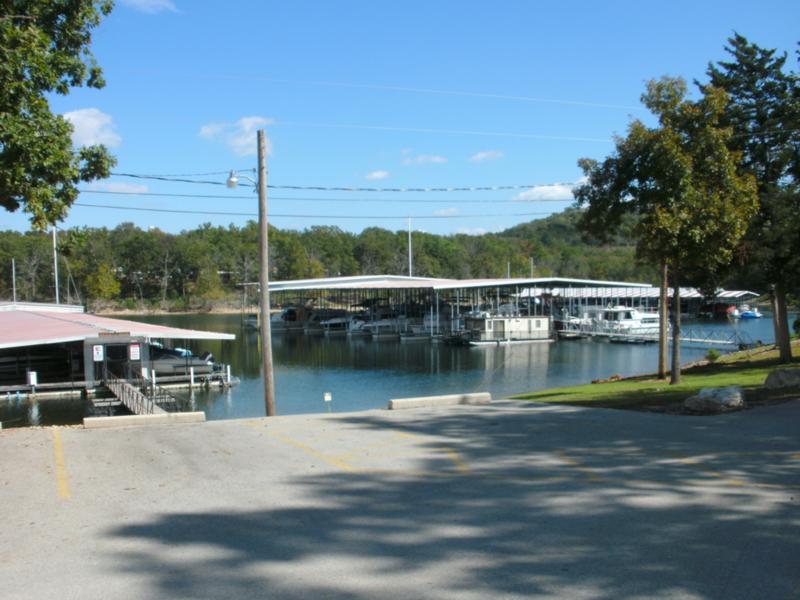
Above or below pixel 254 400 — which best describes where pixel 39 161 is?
above

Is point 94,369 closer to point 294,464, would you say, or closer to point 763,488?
point 294,464

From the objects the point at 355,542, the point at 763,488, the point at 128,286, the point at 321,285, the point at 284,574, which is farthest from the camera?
the point at 128,286

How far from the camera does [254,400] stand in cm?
3625

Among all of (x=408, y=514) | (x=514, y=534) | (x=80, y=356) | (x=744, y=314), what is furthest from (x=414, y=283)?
(x=514, y=534)

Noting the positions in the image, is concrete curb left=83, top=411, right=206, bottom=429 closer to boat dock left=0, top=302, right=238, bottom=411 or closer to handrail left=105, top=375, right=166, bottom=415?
handrail left=105, top=375, right=166, bottom=415

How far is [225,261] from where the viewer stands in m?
139

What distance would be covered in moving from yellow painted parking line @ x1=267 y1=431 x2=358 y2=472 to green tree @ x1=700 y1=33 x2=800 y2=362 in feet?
55.3

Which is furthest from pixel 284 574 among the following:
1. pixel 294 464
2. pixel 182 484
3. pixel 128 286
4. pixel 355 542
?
pixel 128 286

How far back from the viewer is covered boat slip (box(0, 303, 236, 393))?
36078mm

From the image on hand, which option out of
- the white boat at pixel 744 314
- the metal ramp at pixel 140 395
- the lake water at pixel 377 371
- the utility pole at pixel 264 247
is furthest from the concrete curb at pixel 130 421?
the white boat at pixel 744 314

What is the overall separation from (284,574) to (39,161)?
722cm

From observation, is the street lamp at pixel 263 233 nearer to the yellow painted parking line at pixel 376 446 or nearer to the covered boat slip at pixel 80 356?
the yellow painted parking line at pixel 376 446

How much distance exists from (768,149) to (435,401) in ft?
51.6

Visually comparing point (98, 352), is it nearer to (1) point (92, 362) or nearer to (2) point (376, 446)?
(1) point (92, 362)
